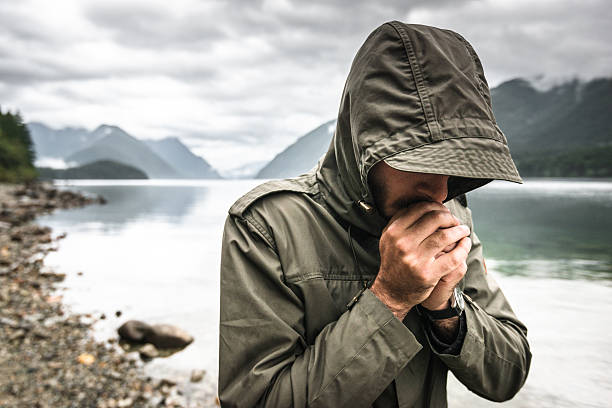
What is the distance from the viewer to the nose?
4.31ft

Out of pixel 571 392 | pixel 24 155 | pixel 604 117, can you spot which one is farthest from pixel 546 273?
pixel 604 117

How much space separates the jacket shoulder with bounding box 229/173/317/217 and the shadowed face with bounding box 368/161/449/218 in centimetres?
33

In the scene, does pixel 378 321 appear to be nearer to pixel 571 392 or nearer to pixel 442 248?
pixel 442 248

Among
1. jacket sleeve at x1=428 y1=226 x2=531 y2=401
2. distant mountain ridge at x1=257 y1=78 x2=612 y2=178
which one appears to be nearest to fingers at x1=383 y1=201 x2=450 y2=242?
jacket sleeve at x1=428 y1=226 x2=531 y2=401

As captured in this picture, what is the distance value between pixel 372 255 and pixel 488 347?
2.04 feet

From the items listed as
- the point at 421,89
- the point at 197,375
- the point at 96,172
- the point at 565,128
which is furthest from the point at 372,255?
the point at 565,128

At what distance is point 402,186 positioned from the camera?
134 centimetres

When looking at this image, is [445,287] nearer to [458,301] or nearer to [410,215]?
[458,301]

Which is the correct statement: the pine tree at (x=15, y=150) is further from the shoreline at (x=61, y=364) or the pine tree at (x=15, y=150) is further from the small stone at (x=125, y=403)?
the small stone at (x=125, y=403)

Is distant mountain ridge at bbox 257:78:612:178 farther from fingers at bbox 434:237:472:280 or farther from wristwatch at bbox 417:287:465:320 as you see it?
fingers at bbox 434:237:472:280

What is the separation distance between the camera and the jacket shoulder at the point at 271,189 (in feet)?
4.75

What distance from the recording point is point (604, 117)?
173m

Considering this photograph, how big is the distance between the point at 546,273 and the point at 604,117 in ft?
695

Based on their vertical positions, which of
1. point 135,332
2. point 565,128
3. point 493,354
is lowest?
point 135,332
